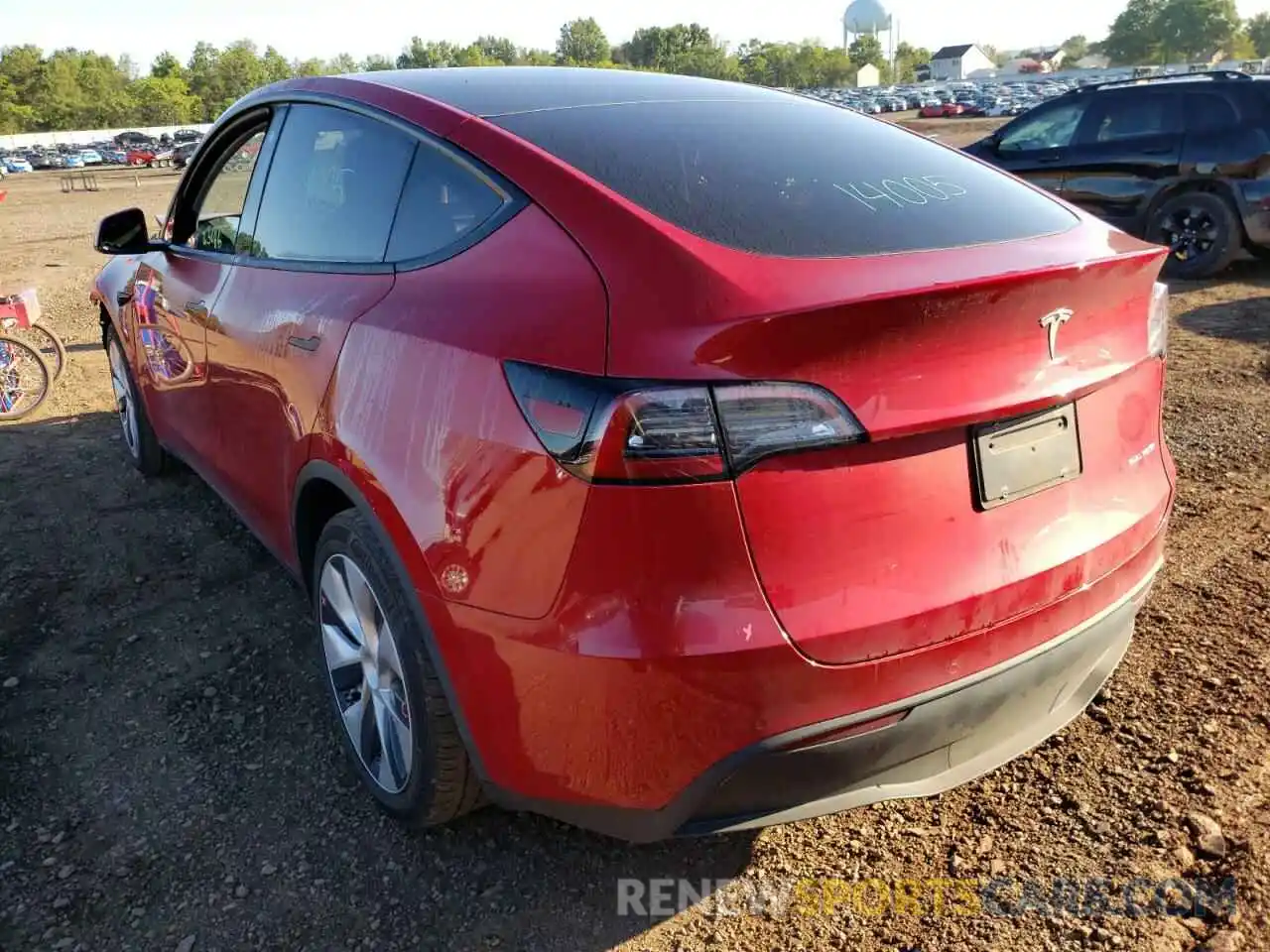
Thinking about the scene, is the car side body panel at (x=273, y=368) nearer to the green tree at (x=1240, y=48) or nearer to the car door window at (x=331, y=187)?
the car door window at (x=331, y=187)

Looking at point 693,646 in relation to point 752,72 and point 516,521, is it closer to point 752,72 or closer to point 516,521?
point 516,521

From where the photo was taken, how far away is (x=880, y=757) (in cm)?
183

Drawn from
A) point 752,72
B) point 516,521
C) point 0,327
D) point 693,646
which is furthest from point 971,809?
point 752,72

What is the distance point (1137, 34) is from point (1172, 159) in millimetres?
142524

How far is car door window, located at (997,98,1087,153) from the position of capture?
9.57m

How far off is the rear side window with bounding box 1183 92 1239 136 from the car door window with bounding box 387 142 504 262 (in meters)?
8.66

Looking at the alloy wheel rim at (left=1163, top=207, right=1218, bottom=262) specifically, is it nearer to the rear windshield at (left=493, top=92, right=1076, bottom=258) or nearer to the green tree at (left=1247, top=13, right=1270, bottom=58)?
the rear windshield at (left=493, top=92, right=1076, bottom=258)

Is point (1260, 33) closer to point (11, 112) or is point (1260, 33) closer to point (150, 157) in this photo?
point (150, 157)

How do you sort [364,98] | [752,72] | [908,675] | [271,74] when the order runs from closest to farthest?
[908,675] → [364,98] → [271,74] → [752,72]

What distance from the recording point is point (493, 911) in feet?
7.28

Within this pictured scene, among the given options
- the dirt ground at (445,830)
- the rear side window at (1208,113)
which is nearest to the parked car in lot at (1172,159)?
the rear side window at (1208,113)

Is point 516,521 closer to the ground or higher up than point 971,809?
higher up

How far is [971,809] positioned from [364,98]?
2424mm

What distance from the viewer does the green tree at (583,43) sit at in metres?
133
